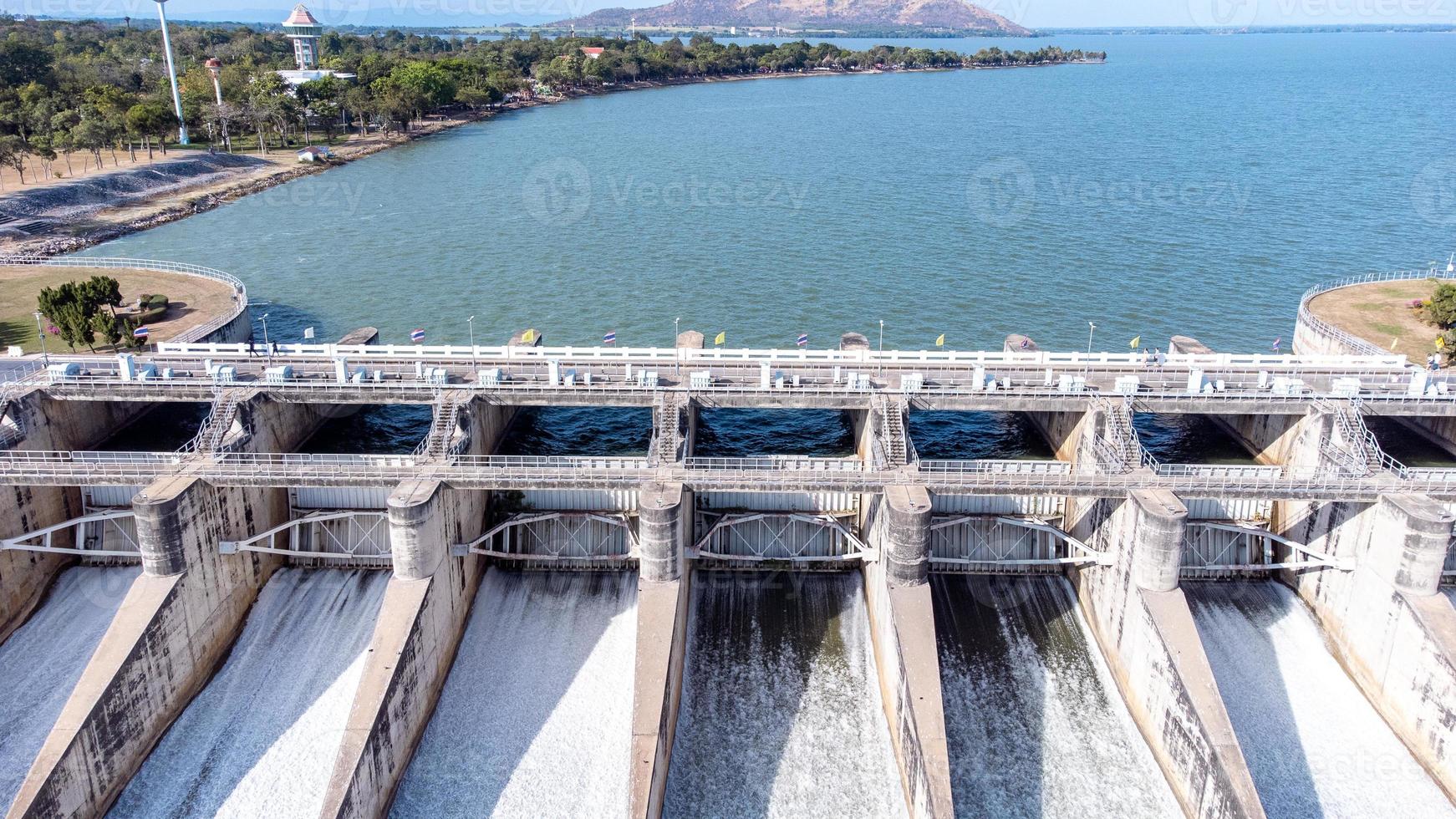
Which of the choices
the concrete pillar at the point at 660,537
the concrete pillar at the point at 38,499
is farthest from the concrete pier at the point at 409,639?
the concrete pillar at the point at 38,499

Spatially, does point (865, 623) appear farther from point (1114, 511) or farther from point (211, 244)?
point (211, 244)

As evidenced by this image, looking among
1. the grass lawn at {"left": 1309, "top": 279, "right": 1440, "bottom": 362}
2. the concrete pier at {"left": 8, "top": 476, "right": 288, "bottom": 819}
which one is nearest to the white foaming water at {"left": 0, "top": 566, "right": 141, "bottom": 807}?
the concrete pier at {"left": 8, "top": 476, "right": 288, "bottom": 819}

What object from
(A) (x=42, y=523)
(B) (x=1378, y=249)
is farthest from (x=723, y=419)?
(B) (x=1378, y=249)

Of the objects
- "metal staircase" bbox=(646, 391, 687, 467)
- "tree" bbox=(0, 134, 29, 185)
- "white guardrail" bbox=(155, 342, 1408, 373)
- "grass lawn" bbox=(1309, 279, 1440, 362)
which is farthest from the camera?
"tree" bbox=(0, 134, 29, 185)

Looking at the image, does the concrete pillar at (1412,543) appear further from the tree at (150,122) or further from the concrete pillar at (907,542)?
the tree at (150,122)

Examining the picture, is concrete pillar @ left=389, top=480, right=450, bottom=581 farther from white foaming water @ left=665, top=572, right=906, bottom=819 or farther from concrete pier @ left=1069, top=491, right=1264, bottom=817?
concrete pier @ left=1069, top=491, right=1264, bottom=817
